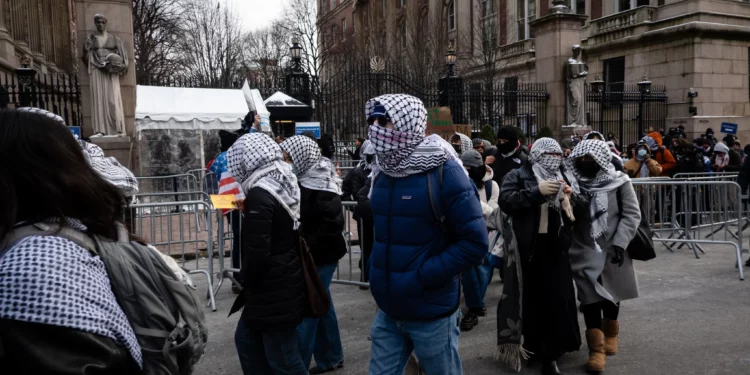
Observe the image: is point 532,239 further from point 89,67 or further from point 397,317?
point 89,67

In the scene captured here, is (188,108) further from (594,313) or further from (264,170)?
(594,313)

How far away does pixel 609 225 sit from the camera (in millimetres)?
4715

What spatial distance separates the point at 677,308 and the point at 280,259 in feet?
16.0

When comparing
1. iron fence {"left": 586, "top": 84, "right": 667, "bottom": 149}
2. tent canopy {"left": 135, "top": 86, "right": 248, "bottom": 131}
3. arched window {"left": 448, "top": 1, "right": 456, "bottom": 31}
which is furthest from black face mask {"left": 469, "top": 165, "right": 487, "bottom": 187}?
arched window {"left": 448, "top": 1, "right": 456, "bottom": 31}

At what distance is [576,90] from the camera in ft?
64.3

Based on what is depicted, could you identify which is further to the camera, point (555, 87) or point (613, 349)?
point (555, 87)

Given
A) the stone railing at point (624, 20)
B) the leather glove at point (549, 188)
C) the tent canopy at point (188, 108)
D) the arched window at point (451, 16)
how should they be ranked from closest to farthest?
the leather glove at point (549, 188) < the tent canopy at point (188, 108) < the stone railing at point (624, 20) < the arched window at point (451, 16)

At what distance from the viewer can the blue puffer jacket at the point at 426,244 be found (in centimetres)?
301

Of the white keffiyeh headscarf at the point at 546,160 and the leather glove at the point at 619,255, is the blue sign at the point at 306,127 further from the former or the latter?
the leather glove at the point at 619,255

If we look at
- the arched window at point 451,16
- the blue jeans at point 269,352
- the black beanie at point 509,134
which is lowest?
the blue jeans at point 269,352

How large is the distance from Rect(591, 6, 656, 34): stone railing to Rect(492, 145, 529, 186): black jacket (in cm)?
2267

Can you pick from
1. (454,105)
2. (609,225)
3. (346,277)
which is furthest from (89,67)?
(609,225)

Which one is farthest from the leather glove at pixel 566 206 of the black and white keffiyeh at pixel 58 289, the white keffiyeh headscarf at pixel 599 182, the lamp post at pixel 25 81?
the lamp post at pixel 25 81

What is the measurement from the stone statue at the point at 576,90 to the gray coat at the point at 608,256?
51.7ft
